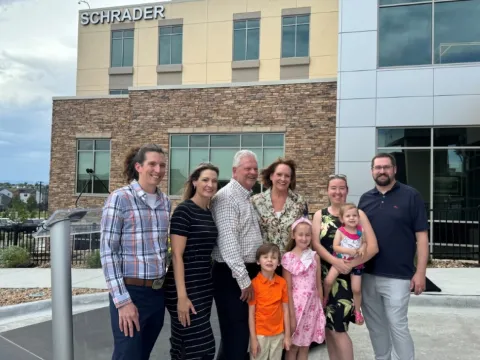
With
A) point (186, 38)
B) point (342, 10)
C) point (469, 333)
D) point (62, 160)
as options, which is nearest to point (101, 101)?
point (62, 160)

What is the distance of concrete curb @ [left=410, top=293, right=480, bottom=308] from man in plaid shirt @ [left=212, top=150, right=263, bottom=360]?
4.37 metres

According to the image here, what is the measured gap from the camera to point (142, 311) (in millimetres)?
2910

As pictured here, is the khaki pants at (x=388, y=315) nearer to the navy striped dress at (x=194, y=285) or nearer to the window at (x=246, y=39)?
the navy striped dress at (x=194, y=285)

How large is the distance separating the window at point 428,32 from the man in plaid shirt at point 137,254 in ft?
38.2

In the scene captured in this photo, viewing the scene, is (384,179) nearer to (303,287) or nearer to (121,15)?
(303,287)

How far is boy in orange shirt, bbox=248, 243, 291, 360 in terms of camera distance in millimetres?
3295

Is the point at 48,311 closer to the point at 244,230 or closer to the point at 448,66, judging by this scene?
the point at 244,230

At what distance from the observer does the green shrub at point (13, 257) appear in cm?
1044

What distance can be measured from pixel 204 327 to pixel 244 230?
0.77m

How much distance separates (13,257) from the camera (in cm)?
1053

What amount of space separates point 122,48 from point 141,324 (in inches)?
923

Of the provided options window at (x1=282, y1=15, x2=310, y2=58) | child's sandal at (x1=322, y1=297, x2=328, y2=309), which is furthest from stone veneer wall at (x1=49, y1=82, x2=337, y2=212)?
child's sandal at (x1=322, y1=297, x2=328, y2=309)

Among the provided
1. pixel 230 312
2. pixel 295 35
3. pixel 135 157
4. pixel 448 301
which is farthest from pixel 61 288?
pixel 295 35

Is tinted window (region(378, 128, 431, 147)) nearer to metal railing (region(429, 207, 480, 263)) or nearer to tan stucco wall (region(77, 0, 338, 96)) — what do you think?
metal railing (region(429, 207, 480, 263))
